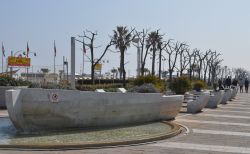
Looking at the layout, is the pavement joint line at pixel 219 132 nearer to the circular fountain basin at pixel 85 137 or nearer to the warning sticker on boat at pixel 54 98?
the circular fountain basin at pixel 85 137

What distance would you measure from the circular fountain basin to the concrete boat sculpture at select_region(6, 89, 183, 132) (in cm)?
35

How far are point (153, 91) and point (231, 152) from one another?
22.4ft

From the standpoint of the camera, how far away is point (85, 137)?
12.2m

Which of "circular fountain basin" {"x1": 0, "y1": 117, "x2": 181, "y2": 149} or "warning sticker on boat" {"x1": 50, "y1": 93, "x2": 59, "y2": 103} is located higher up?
"warning sticker on boat" {"x1": 50, "y1": 93, "x2": 59, "y2": 103}

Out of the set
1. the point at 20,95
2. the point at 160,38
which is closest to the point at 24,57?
the point at 160,38

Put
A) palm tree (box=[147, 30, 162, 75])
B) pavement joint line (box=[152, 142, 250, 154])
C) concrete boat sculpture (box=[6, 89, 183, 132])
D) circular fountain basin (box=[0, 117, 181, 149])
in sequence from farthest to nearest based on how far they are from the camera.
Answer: palm tree (box=[147, 30, 162, 75]) → concrete boat sculpture (box=[6, 89, 183, 132]) → pavement joint line (box=[152, 142, 250, 154]) → circular fountain basin (box=[0, 117, 181, 149])

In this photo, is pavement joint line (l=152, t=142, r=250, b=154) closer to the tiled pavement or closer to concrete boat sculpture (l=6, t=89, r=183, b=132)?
the tiled pavement

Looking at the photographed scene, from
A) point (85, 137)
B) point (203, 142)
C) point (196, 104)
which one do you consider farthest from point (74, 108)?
point (196, 104)

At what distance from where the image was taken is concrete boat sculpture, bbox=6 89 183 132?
12.6m

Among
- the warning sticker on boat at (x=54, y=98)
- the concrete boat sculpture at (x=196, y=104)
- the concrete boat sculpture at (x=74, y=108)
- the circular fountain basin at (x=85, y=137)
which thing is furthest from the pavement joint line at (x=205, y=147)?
the concrete boat sculpture at (x=196, y=104)

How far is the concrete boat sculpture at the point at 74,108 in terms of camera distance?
12594mm


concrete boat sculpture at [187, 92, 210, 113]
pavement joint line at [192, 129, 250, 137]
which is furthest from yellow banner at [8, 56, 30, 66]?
pavement joint line at [192, 129, 250, 137]

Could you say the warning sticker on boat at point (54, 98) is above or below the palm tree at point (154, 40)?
below

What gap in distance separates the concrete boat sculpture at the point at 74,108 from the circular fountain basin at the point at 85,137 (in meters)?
0.35
